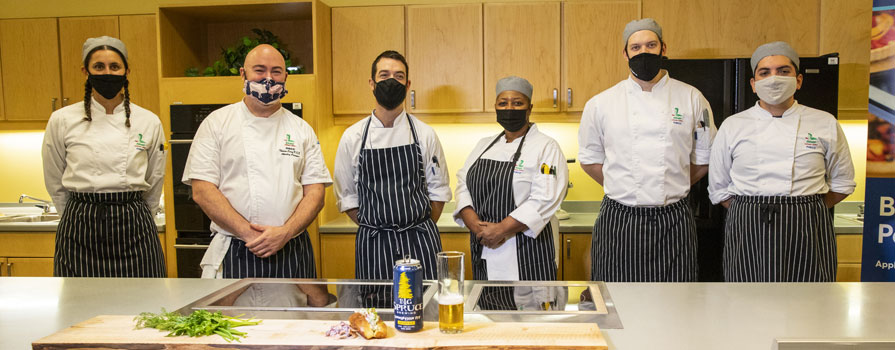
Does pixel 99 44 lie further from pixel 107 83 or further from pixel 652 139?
pixel 652 139

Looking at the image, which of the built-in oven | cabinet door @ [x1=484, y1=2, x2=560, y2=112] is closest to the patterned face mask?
the built-in oven

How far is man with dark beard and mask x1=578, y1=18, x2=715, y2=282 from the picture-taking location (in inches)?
101

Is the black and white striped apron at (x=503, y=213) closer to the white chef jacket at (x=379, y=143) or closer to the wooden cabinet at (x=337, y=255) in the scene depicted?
the white chef jacket at (x=379, y=143)

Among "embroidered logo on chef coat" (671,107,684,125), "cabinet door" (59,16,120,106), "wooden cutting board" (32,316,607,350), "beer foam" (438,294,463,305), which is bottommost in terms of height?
"wooden cutting board" (32,316,607,350)

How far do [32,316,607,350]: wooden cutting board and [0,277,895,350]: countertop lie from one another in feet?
0.34

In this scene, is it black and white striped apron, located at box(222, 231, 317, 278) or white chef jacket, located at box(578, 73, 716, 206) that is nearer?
black and white striped apron, located at box(222, 231, 317, 278)

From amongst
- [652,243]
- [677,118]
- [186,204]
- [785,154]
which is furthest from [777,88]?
[186,204]

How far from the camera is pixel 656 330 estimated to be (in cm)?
136

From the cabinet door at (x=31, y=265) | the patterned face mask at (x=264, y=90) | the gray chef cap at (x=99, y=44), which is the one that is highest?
the gray chef cap at (x=99, y=44)

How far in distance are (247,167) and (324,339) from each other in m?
1.26

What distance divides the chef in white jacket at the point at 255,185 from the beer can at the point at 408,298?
109cm

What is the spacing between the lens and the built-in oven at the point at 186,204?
3.69 m

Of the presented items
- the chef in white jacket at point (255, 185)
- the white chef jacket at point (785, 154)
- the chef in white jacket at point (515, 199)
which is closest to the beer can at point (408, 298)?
the chef in white jacket at point (255, 185)

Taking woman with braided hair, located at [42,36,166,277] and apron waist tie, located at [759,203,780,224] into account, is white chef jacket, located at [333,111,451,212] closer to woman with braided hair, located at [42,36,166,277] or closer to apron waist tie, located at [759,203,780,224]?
woman with braided hair, located at [42,36,166,277]
